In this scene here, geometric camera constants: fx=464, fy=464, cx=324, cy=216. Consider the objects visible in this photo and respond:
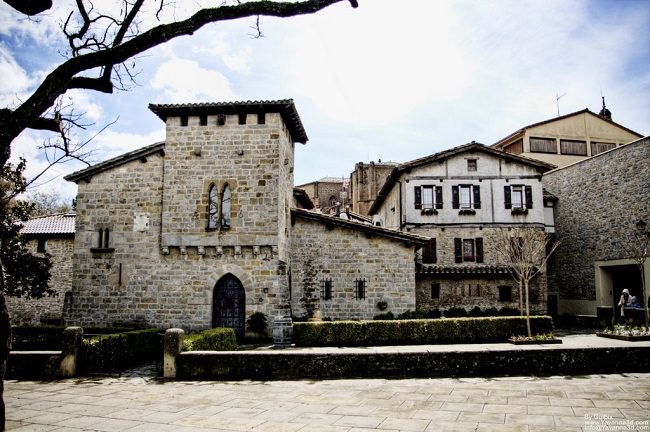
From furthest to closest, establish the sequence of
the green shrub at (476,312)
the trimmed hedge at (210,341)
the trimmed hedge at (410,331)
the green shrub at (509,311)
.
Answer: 1. the green shrub at (509,311)
2. the green shrub at (476,312)
3. the trimmed hedge at (410,331)
4. the trimmed hedge at (210,341)

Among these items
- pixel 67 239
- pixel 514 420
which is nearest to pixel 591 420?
pixel 514 420

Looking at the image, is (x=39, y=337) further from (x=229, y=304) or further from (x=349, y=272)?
(x=349, y=272)

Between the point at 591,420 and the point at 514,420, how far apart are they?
111 centimetres

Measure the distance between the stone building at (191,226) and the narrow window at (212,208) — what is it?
40 millimetres

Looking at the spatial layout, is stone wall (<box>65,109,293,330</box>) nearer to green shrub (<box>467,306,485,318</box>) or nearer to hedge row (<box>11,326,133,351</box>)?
hedge row (<box>11,326,133,351</box>)

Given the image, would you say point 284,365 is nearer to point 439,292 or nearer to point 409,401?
point 409,401

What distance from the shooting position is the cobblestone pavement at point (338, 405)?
706 cm

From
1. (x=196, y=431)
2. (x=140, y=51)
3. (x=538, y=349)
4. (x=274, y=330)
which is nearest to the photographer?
(x=140, y=51)

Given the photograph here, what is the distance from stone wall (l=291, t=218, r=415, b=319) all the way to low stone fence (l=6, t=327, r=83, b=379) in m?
9.75

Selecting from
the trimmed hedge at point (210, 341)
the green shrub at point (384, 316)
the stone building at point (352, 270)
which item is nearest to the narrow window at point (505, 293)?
the stone building at point (352, 270)

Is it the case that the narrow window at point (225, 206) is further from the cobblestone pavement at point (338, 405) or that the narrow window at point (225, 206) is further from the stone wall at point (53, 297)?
the stone wall at point (53, 297)

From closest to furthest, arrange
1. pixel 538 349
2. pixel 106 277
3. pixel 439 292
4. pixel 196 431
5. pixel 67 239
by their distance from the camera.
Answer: pixel 196 431, pixel 538 349, pixel 106 277, pixel 439 292, pixel 67 239

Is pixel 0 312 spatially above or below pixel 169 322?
above

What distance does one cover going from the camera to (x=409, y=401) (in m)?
8.58
